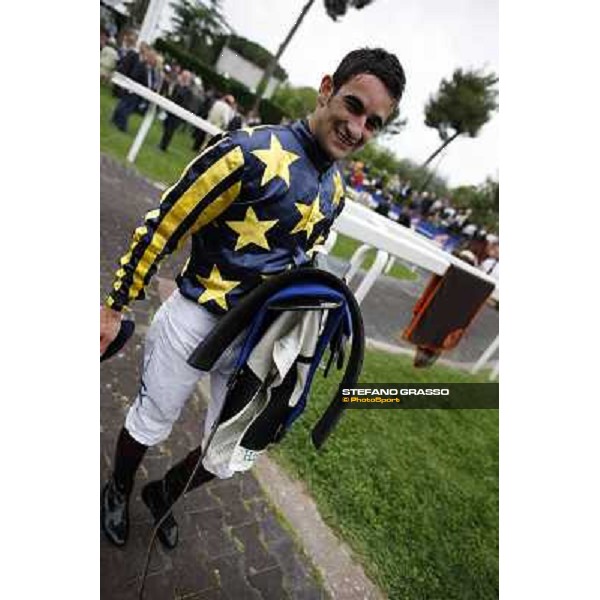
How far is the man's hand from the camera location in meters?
1.02

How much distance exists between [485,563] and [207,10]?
196cm

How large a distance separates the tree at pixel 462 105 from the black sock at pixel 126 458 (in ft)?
4.08

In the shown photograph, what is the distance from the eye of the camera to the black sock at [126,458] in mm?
1222

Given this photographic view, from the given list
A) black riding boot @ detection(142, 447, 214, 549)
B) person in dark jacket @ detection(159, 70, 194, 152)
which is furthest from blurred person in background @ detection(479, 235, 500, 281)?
black riding boot @ detection(142, 447, 214, 549)

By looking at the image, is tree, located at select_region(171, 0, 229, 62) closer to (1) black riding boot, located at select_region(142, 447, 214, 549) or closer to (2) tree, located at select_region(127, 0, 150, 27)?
(2) tree, located at select_region(127, 0, 150, 27)

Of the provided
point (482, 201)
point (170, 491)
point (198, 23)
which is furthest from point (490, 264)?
point (170, 491)

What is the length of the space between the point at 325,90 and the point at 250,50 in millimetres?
557

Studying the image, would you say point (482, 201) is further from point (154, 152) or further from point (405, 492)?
point (154, 152)

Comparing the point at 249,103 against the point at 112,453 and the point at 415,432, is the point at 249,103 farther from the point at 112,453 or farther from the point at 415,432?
the point at 415,432

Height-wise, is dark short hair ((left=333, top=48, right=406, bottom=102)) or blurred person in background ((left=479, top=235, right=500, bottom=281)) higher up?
dark short hair ((left=333, top=48, right=406, bottom=102))

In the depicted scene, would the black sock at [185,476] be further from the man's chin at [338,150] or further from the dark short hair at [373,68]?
the dark short hair at [373,68]

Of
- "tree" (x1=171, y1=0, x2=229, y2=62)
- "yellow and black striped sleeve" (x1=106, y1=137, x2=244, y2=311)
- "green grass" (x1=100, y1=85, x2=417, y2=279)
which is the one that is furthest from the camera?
"green grass" (x1=100, y1=85, x2=417, y2=279)

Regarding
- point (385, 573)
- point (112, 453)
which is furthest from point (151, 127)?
point (385, 573)

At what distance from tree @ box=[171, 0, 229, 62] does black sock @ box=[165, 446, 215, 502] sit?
1.02 meters
